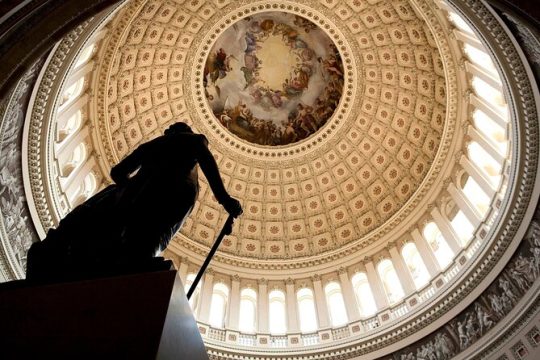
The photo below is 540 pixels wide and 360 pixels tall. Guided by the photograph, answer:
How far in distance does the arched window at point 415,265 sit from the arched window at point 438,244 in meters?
0.66

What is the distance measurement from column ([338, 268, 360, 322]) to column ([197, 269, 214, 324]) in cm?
549

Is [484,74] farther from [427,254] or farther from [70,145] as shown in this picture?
[70,145]

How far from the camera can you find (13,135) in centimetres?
1139

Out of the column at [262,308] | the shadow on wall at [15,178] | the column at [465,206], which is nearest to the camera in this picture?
the shadow on wall at [15,178]

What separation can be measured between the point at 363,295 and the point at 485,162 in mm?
6968

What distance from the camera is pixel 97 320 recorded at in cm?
229

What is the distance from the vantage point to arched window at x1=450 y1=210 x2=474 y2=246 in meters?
16.3

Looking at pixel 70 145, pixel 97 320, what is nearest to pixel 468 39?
pixel 70 145

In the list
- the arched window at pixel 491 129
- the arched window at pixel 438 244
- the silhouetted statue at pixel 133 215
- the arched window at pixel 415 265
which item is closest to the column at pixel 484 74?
the arched window at pixel 491 129

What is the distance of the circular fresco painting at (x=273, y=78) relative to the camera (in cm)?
2414

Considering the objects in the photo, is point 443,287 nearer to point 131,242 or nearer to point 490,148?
point 490,148

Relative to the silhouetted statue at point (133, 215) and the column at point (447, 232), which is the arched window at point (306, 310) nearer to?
the column at point (447, 232)

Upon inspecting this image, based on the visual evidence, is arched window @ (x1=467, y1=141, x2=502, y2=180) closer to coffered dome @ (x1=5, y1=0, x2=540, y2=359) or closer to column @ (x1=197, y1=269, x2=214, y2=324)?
coffered dome @ (x1=5, y1=0, x2=540, y2=359)

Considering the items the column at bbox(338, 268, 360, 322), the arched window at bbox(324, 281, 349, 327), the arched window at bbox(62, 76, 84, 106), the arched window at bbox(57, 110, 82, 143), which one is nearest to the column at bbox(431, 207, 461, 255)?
the column at bbox(338, 268, 360, 322)
